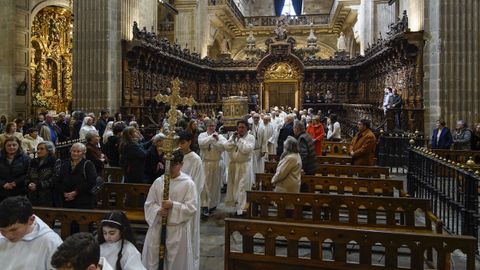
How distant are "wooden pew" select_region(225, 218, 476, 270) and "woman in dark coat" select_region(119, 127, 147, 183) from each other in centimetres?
274

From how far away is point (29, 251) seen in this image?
116 inches

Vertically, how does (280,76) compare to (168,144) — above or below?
above

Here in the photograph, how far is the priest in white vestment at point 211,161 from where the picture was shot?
7938mm

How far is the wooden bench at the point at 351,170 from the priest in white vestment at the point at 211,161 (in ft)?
3.23

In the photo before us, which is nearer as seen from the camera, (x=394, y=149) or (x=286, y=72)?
(x=394, y=149)

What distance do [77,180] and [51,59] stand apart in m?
18.7

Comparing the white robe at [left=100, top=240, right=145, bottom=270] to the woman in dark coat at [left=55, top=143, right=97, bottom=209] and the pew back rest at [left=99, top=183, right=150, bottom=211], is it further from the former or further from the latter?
the pew back rest at [left=99, top=183, right=150, bottom=211]

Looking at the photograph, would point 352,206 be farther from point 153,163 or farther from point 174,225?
point 153,163

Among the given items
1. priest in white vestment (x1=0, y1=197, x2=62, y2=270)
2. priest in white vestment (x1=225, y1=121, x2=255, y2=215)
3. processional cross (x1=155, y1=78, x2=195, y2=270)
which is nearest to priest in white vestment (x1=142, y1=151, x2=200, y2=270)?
processional cross (x1=155, y1=78, x2=195, y2=270)

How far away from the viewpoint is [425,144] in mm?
12773

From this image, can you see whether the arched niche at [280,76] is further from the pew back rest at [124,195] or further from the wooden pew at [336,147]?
the pew back rest at [124,195]

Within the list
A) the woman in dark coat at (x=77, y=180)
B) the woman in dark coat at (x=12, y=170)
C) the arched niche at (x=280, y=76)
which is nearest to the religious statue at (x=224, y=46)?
the arched niche at (x=280, y=76)

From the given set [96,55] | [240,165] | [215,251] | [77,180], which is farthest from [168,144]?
[96,55]

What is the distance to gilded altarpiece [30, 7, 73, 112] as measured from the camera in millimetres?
20906
